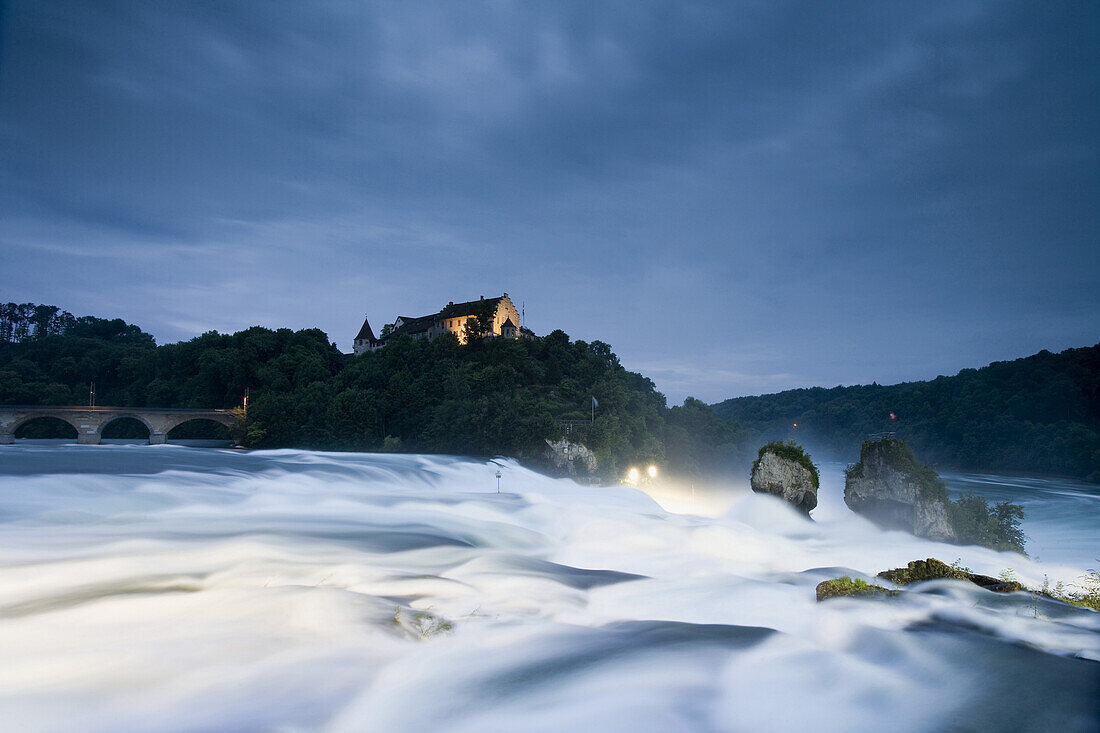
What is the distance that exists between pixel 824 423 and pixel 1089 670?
150 m

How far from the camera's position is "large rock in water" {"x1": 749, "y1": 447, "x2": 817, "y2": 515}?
31.9 m

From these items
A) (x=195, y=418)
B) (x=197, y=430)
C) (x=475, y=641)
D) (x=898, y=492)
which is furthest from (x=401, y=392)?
(x=475, y=641)

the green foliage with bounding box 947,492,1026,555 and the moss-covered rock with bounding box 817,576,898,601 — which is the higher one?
the moss-covered rock with bounding box 817,576,898,601

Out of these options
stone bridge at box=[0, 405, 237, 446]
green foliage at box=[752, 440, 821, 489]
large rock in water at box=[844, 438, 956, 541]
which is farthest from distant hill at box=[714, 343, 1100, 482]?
stone bridge at box=[0, 405, 237, 446]

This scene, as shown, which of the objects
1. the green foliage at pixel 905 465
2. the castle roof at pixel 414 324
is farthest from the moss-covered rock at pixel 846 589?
the castle roof at pixel 414 324

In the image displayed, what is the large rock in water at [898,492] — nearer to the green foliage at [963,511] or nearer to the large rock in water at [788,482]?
the green foliage at [963,511]

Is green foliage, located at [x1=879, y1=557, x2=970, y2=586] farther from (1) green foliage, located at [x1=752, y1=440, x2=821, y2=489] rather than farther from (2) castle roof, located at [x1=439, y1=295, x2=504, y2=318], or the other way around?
(2) castle roof, located at [x1=439, y1=295, x2=504, y2=318]

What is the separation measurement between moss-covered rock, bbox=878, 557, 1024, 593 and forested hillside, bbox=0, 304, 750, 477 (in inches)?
1587

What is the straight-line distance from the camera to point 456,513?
18234 mm

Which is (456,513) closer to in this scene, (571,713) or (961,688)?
(571,713)

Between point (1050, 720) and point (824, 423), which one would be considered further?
point (824, 423)

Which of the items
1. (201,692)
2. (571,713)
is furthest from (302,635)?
(571,713)

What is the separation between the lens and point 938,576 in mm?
8633

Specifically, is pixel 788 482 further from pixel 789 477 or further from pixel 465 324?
pixel 465 324
